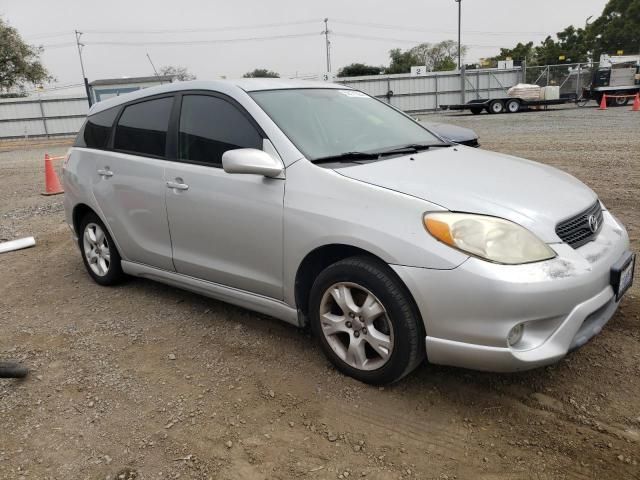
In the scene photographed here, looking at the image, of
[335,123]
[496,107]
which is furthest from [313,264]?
[496,107]

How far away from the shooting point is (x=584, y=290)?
2488mm

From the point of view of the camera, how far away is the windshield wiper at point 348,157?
3.11m

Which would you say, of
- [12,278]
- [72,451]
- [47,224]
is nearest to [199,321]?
[72,451]

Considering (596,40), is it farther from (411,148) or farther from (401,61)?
(411,148)

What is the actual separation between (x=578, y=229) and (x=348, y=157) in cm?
132

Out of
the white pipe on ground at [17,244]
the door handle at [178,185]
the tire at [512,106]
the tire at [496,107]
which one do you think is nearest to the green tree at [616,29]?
the tire at [512,106]

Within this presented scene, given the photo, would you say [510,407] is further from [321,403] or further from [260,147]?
[260,147]

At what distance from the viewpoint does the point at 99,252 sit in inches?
187

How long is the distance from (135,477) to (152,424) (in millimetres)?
394

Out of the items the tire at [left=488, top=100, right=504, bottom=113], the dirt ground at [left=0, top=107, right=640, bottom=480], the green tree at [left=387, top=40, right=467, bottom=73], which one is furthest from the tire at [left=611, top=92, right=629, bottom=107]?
the green tree at [left=387, top=40, right=467, bottom=73]

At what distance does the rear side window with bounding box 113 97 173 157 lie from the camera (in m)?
3.95

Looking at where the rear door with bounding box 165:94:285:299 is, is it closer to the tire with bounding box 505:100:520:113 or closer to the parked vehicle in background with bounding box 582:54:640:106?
the tire with bounding box 505:100:520:113

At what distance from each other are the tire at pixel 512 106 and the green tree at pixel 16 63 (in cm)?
2664

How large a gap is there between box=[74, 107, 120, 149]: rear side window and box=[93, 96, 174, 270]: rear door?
11cm
